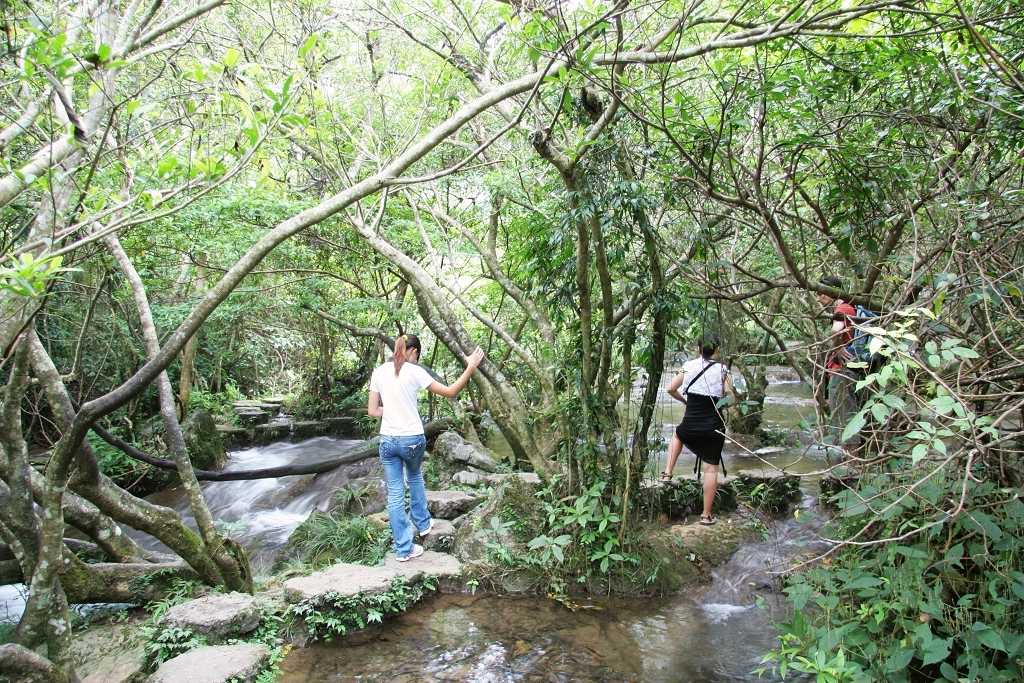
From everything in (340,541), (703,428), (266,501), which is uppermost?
(703,428)

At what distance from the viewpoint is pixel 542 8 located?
4484 mm

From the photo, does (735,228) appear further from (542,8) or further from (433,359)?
(433,359)

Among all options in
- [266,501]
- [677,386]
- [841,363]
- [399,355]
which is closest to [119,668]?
[399,355]

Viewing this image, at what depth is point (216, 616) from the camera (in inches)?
186

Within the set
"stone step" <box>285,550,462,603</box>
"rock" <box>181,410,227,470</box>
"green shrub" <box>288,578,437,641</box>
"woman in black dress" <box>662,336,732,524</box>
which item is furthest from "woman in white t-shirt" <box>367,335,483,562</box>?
"rock" <box>181,410,227,470</box>

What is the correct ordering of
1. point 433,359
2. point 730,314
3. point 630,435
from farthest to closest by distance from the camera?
point 433,359, point 730,314, point 630,435

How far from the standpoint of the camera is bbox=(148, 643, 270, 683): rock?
4.03 meters

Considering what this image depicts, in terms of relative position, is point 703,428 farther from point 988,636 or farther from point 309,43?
point 309,43

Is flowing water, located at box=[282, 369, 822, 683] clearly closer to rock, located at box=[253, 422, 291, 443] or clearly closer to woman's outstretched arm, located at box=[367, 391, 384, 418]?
woman's outstretched arm, located at box=[367, 391, 384, 418]

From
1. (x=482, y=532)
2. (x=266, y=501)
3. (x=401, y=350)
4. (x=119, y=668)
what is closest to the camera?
(x=119, y=668)

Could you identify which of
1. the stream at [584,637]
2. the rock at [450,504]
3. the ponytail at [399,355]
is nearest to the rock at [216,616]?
the stream at [584,637]

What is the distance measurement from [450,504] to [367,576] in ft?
6.43

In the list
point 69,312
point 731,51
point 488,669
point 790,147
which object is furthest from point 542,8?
point 69,312

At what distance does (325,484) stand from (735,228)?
25.7 ft
